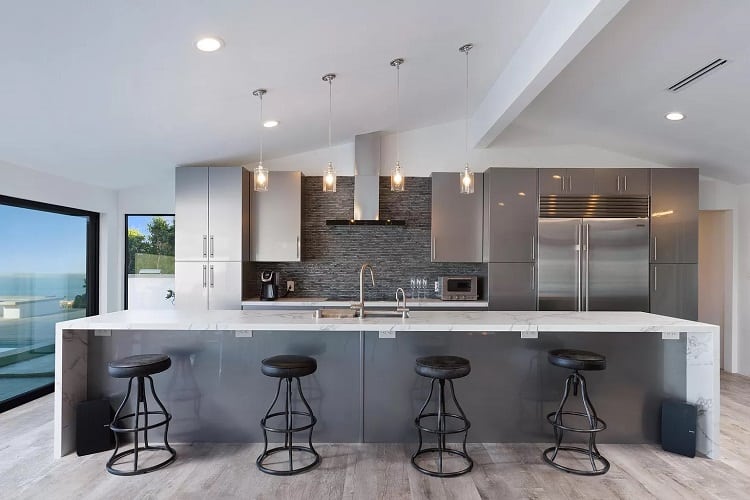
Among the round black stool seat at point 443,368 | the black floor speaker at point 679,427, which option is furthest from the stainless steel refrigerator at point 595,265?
the round black stool seat at point 443,368

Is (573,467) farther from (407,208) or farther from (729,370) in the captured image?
(729,370)

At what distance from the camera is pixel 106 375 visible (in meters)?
3.27

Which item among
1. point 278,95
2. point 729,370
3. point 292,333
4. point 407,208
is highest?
point 278,95

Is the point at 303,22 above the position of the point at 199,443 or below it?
above

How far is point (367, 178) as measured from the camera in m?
5.24

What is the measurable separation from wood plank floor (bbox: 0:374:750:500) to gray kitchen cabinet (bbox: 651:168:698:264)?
2266mm

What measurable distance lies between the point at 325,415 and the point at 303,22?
251 centimetres

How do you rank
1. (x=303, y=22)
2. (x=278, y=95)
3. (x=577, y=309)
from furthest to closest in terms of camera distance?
1. (x=577, y=309)
2. (x=278, y=95)
3. (x=303, y=22)

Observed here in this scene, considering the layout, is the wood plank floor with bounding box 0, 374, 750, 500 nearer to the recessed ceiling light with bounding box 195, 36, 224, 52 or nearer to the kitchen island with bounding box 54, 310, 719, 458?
the kitchen island with bounding box 54, 310, 719, 458

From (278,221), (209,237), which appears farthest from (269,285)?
Answer: (209,237)

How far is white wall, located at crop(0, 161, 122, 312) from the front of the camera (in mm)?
3963

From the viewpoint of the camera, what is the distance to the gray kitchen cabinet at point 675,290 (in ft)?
16.1

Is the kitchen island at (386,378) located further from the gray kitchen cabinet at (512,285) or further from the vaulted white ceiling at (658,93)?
the vaulted white ceiling at (658,93)

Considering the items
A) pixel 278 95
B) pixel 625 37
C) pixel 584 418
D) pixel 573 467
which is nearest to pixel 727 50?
pixel 625 37
